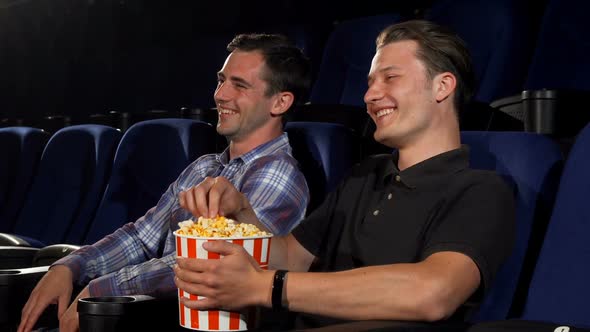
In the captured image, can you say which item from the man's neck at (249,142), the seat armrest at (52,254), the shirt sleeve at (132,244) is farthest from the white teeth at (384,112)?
the seat armrest at (52,254)

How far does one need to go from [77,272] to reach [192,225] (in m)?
0.45

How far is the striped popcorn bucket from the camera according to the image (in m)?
→ 0.64

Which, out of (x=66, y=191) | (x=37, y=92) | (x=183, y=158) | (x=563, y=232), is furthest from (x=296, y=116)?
(x=37, y=92)

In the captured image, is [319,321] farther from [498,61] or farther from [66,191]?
[66,191]

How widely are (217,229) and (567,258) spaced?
1.01 feet

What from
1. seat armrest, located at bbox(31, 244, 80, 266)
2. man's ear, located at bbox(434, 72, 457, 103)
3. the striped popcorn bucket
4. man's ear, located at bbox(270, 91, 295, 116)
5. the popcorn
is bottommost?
seat armrest, located at bbox(31, 244, 80, 266)

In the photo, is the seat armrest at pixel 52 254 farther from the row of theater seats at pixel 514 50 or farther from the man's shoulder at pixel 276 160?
the row of theater seats at pixel 514 50

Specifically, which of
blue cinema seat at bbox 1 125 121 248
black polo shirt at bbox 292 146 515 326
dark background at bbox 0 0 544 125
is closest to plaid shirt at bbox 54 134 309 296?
black polo shirt at bbox 292 146 515 326

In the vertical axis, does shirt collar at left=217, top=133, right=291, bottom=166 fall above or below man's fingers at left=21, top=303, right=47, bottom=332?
above

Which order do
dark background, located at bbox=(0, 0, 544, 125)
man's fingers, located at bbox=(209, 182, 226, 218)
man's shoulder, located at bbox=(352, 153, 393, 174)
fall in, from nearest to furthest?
man's fingers, located at bbox=(209, 182, 226, 218) → man's shoulder, located at bbox=(352, 153, 393, 174) → dark background, located at bbox=(0, 0, 544, 125)

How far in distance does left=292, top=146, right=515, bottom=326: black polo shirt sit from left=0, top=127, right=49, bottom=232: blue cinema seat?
1.23m

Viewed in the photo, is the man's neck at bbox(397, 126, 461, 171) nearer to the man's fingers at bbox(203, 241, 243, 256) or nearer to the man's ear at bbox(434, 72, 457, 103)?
the man's ear at bbox(434, 72, 457, 103)

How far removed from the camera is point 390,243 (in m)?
0.75

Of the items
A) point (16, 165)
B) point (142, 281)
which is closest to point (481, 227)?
point (142, 281)
